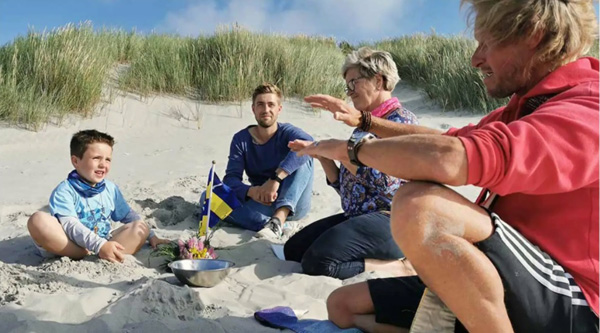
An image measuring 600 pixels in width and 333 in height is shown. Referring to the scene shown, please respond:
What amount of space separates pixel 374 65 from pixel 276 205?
173cm

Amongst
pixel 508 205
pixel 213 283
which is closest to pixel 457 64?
pixel 213 283

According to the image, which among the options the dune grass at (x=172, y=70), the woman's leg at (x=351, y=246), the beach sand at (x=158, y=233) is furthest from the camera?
the dune grass at (x=172, y=70)

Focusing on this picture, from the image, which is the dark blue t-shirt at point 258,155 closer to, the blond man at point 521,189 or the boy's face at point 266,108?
the boy's face at point 266,108

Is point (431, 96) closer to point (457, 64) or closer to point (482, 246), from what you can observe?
point (457, 64)

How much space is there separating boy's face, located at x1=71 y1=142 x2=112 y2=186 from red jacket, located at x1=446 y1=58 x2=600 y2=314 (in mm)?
3026

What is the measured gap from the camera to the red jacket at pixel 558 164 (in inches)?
67.2

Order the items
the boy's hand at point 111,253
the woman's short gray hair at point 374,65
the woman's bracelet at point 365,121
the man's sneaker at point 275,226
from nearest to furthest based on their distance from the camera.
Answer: the woman's bracelet at point 365,121 → the boy's hand at point 111,253 → the woman's short gray hair at point 374,65 → the man's sneaker at point 275,226

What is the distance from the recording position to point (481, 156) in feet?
5.66

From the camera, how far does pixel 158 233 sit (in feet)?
15.7

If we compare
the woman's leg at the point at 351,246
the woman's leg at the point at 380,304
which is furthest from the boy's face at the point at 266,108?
the woman's leg at the point at 380,304

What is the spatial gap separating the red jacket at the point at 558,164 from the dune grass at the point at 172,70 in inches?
299

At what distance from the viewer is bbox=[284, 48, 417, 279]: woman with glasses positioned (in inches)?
146

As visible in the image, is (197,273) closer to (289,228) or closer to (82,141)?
(82,141)

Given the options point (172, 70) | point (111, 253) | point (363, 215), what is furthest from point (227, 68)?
point (363, 215)
